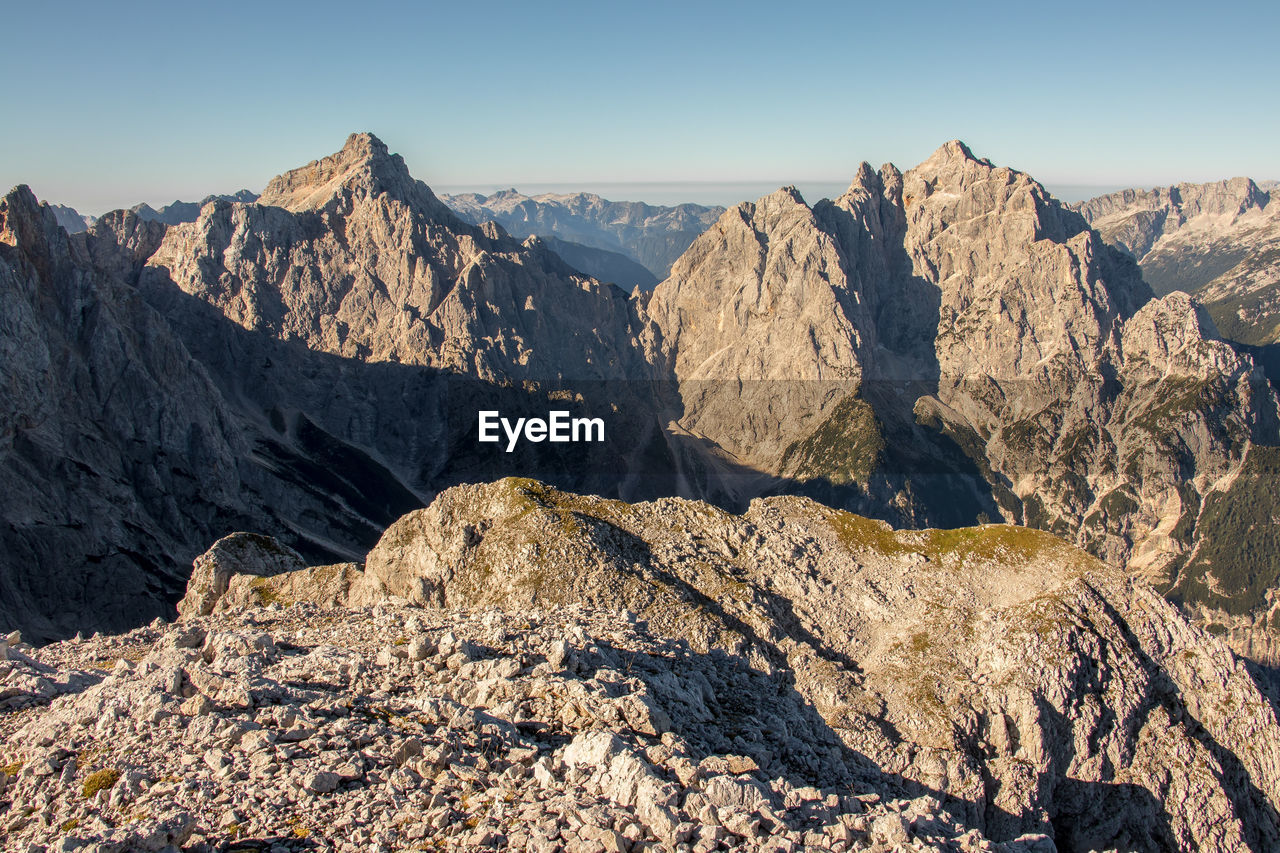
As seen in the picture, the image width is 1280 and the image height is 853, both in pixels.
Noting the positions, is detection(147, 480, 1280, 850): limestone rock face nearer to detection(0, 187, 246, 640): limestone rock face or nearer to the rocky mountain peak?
detection(0, 187, 246, 640): limestone rock face

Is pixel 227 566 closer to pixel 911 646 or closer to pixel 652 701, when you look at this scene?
A: pixel 652 701

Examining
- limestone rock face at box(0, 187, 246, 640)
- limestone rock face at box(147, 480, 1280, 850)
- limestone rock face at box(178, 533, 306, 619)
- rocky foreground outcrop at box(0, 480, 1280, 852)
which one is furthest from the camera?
limestone rock face at box(0, 187, 246, 640)

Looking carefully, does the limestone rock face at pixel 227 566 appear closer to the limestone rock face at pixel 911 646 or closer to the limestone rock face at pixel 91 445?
the limestone rock face at pixel 911 646

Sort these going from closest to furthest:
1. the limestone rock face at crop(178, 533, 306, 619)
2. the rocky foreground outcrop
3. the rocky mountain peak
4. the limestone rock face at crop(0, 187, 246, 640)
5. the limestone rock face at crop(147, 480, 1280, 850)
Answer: the rocky foreground outcrop, the limestone rock face at crop(147, 480, 1280, 850), the limestone rock face at crop(178, 533, 306, 619), the limestone rock face at crop(0, 187, 246, 640), the rocky mountain peak

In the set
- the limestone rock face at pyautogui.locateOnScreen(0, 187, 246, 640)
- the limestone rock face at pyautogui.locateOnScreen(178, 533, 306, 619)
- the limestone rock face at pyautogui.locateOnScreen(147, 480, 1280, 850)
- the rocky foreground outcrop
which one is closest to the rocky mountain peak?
the limestone rock face at pyautogui.locateOnScreen(0, 187, 246, 640)

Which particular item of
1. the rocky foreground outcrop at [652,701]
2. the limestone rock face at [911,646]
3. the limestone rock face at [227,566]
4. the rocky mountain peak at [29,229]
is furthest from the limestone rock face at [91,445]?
the limestone rock face at [911,646]

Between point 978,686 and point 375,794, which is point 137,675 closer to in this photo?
point 375,794
